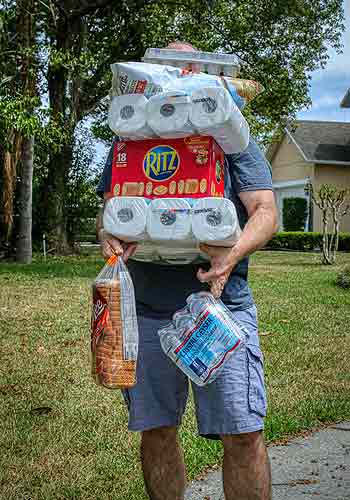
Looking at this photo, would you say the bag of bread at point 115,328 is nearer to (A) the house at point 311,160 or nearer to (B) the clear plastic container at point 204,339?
(B) the clear plastic container at point 204,339

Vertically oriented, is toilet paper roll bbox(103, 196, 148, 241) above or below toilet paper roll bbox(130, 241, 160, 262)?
above

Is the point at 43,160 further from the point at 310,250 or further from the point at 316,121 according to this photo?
the point at 316,121

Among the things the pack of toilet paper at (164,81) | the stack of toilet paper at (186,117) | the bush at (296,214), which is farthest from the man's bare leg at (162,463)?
the bush at (296,214)

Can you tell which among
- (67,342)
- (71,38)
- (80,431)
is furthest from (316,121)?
(80,431)

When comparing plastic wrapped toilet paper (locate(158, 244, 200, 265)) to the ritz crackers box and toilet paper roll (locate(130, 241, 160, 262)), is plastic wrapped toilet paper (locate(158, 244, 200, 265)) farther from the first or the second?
the ritz crackers box

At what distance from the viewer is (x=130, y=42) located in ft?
72.7

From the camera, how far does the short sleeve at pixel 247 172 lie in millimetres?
2752

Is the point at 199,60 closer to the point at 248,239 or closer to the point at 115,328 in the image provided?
the point at 248,239

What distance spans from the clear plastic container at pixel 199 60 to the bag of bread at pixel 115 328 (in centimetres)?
79

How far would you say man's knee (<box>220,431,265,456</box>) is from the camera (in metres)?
2.67

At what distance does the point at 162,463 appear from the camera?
2.95 m

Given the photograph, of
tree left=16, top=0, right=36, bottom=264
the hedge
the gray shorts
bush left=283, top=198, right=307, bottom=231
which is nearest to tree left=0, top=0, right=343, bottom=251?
tree left=16, top=0, right=36, bottom=264

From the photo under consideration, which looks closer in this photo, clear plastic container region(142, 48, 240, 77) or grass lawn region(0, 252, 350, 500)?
clear plastic container region(142, 48, 240, 77)

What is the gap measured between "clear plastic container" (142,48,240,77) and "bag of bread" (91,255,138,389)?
79 cm
